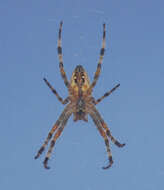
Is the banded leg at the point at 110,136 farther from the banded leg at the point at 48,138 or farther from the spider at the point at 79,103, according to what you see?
the banded leg at the point at 48,138

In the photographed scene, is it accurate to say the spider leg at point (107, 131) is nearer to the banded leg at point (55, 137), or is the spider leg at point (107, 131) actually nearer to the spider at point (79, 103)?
the spider at point (79, 103)

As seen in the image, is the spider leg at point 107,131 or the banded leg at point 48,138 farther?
the spider leg at point 107,131

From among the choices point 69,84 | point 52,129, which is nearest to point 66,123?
point 52,129

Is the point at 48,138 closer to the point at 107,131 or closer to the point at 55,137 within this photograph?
the point at 55,137

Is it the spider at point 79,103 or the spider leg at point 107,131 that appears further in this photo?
the spider leg at point 107,131

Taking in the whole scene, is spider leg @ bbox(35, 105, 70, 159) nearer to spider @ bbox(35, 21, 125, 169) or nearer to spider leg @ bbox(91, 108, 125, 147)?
spider @ bbox(35, 21, 125, 169)

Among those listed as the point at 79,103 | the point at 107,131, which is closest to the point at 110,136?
the point at 107,131

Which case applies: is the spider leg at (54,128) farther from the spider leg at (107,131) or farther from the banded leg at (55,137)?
the spider leg at (107,131)

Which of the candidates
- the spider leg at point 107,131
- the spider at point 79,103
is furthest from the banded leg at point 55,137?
the spider leg at point 107,131

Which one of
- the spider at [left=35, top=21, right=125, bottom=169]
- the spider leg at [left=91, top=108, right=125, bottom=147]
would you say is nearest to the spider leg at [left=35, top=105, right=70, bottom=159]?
the spider at [left=35, top=21, right=125, bottom=169]

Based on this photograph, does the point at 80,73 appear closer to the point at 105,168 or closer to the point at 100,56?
the point at 100,56
